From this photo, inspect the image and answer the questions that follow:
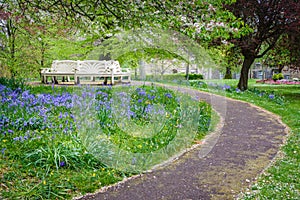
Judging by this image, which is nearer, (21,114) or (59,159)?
(59,159)

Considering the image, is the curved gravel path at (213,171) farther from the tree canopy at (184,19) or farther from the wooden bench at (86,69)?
the wooden bench at (86,69)

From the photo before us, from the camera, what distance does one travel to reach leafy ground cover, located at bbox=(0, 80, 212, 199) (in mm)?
2836

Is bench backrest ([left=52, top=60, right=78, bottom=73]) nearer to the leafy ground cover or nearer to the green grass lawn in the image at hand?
the leafy ground cover

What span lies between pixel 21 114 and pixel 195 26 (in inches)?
134

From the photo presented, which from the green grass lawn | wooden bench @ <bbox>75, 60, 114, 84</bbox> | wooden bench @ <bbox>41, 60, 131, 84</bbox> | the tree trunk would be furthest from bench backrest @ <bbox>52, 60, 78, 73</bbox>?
the tree trunk

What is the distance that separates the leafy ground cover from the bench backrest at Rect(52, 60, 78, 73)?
11.5 ft

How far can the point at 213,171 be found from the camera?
10.5 ft

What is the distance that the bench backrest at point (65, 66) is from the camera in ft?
30.0

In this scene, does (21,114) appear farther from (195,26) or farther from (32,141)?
(195,26)

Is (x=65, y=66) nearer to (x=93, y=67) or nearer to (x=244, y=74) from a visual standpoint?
(x=93, y=67)

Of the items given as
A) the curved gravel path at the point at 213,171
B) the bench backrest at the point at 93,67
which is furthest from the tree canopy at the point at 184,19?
the curved gravel path at the point at 213,171

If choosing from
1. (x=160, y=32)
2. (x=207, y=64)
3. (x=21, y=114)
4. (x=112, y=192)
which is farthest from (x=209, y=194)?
(x=207, y=64)

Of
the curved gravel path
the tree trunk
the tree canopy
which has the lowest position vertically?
the curved gravel path

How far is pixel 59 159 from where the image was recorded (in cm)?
311
